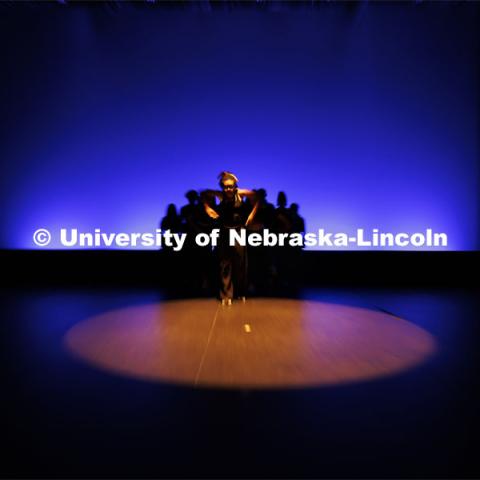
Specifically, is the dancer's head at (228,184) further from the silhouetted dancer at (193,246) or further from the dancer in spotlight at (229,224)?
the silhouetted dancer at (193,246)

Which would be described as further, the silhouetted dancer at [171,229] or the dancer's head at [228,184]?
the silhouetted dancer at [171,229]

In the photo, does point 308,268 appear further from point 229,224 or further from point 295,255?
point 229,224

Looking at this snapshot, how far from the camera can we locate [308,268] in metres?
8.40

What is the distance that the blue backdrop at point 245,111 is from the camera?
869 cm

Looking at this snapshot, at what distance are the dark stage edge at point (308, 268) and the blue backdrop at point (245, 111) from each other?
53cm

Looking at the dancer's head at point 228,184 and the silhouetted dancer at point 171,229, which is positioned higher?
the dancer's head at point 228,184

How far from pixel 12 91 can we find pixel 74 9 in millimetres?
1792

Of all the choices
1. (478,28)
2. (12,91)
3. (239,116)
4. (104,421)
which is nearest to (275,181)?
(239,116)

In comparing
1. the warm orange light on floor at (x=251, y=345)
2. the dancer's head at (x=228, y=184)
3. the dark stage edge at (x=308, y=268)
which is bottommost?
the warm orange light on floor at (x=251, y=345)

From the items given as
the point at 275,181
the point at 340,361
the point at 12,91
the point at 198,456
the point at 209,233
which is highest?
the point at 12,91

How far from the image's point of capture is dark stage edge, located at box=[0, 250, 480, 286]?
830cm

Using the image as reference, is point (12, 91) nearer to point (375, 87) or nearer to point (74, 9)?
point (74, 9)

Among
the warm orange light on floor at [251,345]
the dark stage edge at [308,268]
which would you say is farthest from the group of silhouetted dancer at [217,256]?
the warm orange light on floor at [251,345]

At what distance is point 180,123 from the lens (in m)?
8.84
